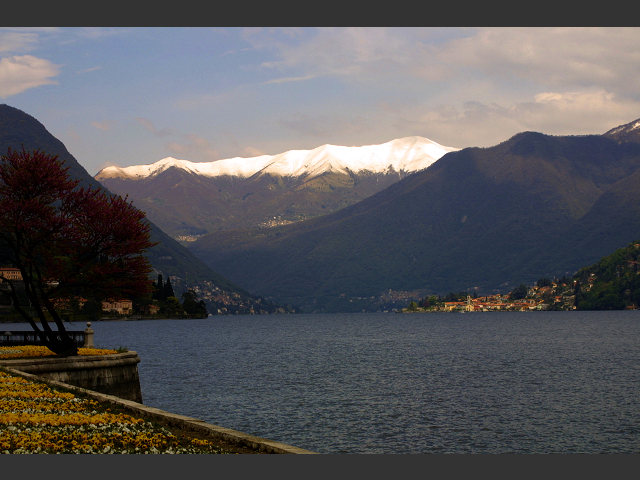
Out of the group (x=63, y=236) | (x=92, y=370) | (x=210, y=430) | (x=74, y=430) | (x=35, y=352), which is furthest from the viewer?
(x=35, y=352)

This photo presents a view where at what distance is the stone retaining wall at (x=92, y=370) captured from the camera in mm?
45281

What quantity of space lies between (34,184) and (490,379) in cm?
4866

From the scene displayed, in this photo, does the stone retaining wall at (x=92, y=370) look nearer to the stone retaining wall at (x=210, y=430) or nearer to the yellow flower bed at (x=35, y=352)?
the yellow flower bed at (x=35, y=352)

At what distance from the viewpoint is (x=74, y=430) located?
28.8m

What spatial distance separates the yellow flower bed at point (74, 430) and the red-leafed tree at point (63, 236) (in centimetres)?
1512

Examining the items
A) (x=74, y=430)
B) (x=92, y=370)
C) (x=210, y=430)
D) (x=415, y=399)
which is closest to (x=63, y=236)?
(x=92, y=370)

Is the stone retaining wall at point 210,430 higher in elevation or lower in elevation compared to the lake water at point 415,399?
higher

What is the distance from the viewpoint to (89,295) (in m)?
52.6

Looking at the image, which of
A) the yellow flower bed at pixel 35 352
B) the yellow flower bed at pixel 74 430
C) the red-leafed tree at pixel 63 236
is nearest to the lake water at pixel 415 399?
the yellow flower bed at pixel 35 352

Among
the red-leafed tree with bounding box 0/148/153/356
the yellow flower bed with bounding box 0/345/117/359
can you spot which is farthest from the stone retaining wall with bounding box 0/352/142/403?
the red-leafed tree with bounding box 0/148/153/356

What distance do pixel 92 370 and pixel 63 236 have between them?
906cm

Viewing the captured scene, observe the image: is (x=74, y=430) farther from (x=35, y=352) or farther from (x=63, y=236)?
(x=35, y=352)

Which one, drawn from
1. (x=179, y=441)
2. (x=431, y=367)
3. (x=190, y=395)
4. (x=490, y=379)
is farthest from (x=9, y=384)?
(x=431, y=367)

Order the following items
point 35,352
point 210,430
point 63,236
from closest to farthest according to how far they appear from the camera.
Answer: point 210,430 → point 63,236 → point 35,352
